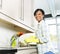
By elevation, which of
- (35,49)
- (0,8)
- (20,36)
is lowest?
(35,49)

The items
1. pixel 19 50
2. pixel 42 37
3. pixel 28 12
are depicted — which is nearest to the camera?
pixel 19 50

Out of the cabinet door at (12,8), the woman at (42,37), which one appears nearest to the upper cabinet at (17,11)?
the cabinet door at (12,8)

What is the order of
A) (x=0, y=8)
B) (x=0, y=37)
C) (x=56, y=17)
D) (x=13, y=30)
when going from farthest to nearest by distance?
(x=56, y=17)
(x=13, y=30)
(x=0, y=37)
(x=0, y=8)

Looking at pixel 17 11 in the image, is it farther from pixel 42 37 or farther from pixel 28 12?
pixel 42 37

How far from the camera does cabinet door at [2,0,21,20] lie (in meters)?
1.19

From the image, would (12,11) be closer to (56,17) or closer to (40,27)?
(40,27)

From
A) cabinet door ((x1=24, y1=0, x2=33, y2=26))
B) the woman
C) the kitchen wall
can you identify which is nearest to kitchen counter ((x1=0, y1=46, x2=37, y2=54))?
the woman

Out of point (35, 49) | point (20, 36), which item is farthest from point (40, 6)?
point (35, 49)

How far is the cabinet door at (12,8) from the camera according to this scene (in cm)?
119

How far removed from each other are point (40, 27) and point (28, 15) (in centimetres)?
57

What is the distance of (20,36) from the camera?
4.25ft

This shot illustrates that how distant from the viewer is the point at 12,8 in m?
1.35

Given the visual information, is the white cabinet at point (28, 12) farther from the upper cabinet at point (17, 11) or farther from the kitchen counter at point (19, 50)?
the kitchen counter at point (19, 50)

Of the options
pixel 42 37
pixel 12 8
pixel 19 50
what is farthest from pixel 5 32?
pixel 19 50
